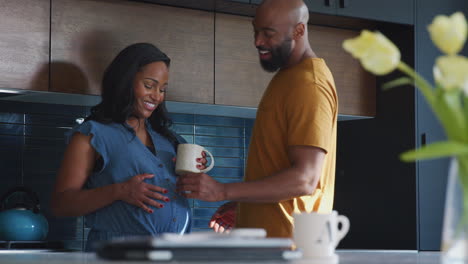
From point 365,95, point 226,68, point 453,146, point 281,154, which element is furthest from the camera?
point 365,95

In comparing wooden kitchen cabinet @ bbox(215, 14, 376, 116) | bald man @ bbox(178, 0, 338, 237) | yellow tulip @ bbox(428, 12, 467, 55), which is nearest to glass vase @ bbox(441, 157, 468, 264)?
yellow tulip @ bbox(428, 12, 467, 55)

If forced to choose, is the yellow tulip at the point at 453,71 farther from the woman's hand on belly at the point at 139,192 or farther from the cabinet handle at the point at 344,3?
the cabinet handle at the point at 344,3

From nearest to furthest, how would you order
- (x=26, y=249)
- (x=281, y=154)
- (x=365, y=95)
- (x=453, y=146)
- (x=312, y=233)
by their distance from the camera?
(x=453, y=146), (x=312, y=233), (x=281, y=154), (x=26, y=249), (x=365, y=95)

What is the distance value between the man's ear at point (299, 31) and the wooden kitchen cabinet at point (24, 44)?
106 centimetres

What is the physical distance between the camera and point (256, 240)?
120cm

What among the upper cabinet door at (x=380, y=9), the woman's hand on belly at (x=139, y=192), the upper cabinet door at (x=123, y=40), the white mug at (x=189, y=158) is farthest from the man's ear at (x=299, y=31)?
the upper cabinet door at (x=380, y=9)

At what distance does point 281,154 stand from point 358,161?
1649 mm

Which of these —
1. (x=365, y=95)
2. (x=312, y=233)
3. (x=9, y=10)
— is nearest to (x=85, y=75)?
(x=9, y=10)

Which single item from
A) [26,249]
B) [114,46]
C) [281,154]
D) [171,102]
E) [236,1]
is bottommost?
[26,249]

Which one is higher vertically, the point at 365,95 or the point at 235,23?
the point at 235,23

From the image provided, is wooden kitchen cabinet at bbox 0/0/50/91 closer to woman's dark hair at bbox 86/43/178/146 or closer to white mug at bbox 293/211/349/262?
woman's dark hair at bbox 86/43/178/146

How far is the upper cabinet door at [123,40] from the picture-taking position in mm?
2863

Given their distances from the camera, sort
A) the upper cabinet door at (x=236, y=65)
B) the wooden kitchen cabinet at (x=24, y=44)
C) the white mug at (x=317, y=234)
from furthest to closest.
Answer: the upper cabinet door at (x=236, y=65), the wooden kitchen cabinet at (x=24, y=44), the white mug at (x=317, y=234)

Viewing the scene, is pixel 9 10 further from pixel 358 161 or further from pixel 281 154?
pixel 358 161
